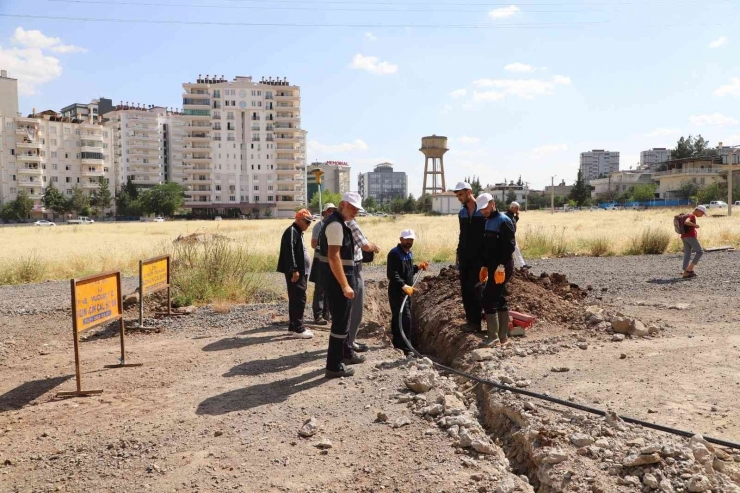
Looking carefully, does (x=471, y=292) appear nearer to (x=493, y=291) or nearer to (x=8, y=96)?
(x=493, y=291)

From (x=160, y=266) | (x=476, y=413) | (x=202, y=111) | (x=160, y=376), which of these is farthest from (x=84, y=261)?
(x=202, y=111)

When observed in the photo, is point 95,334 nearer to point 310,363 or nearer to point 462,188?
point 310,363

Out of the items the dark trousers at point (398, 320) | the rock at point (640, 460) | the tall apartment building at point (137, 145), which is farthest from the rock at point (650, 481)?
the tall apartment building at point (137, 145)

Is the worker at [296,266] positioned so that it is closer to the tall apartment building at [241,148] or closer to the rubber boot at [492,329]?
the rubber boot at [492,329]

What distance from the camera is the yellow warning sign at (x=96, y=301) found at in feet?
19.9

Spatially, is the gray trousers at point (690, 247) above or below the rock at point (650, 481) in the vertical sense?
above

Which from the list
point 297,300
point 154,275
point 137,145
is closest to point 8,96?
point 137,145

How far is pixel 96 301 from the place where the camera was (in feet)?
Answer: 21.3

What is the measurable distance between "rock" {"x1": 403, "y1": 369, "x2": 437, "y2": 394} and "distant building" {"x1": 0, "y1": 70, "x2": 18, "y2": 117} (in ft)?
343

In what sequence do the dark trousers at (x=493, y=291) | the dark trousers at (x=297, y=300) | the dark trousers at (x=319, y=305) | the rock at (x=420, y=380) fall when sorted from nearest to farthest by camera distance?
the rock at (x=420, y=380), the dark trousers at (x=493, y=291), the dark trousers at (x=297, y=300), the dark trousers at (x=319, y=305)

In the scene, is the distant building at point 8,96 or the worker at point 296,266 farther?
the distant building at point 8,96

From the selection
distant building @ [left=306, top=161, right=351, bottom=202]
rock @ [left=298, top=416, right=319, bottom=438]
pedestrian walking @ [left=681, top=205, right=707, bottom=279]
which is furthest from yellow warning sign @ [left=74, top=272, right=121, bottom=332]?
distant building @ [left=306, top=161, right=351, bottom=202]

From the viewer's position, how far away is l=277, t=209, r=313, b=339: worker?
26.6 ft

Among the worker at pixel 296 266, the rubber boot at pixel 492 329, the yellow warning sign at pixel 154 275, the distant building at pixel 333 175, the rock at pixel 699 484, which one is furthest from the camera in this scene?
the distant building at pixel 333 175
